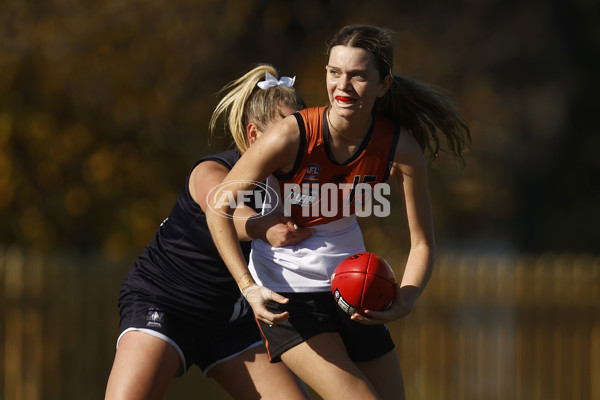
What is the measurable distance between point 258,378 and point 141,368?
0.60 meters

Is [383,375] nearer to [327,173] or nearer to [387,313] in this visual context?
[387,313]

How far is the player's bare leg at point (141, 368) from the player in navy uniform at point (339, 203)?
57 cm

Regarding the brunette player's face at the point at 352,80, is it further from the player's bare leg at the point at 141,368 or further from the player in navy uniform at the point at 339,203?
the player's bare leg at the point at 141,368

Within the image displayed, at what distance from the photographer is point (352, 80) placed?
3.78m

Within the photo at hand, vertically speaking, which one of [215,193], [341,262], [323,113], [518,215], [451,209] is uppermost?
[323,113]

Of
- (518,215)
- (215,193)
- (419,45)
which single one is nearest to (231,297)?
(215,193)

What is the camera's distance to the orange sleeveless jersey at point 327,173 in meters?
3.80

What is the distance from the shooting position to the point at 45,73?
11516mm

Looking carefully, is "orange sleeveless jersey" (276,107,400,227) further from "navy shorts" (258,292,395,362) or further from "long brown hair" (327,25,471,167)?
"navy shorts" (258,292,395,362)

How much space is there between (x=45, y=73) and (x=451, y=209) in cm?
661

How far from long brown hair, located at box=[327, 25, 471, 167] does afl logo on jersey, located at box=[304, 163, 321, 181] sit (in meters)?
0.44

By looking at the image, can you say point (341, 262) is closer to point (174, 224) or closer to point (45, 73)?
point (174, 224)

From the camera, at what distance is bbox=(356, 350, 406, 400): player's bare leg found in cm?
409

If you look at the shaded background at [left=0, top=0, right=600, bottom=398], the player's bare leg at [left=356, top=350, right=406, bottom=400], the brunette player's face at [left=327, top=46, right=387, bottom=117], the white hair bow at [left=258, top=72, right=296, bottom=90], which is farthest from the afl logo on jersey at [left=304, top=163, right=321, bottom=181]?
the shaded background at [left=0, top=0, right=600, bottom=398]
